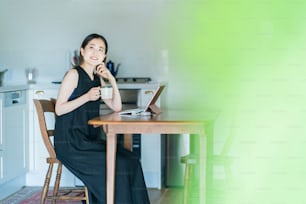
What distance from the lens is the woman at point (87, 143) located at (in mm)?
1678

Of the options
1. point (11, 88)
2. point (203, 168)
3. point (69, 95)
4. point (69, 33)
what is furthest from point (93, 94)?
point (69, 33)

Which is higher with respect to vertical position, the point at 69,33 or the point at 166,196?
the point at 69,33

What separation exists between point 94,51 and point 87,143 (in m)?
0.35

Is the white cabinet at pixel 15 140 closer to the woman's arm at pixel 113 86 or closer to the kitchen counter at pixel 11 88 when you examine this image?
the kitchen counter at pixel 11 88

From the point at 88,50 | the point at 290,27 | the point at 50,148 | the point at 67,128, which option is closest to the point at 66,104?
the point at 67,128

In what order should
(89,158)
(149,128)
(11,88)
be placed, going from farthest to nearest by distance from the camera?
(11,88)
(89,158)
(149,128)

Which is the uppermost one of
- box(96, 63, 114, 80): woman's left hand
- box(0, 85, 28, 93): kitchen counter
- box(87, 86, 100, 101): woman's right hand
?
box(96, 63, 114, 80): woman's left hand

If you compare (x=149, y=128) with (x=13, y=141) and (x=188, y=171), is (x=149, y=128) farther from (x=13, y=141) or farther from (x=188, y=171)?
(x=13, y=141)

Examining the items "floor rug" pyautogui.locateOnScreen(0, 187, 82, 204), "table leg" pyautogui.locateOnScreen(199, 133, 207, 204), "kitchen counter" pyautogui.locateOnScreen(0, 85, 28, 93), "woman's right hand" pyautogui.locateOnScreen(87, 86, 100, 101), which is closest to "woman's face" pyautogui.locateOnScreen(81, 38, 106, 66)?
"woman's right hand" pyautogui.locateOnScreen(87, 86, 100, 101)

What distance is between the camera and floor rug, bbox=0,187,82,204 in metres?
2.27

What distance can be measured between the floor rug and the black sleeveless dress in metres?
0.63

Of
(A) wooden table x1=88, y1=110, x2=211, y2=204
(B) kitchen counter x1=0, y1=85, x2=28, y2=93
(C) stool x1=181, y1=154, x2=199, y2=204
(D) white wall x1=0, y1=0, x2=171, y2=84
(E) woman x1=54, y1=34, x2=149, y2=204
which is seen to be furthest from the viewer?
(D) white wall x1=0, y1=0, x2=171, y2=84

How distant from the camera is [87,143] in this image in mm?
1699

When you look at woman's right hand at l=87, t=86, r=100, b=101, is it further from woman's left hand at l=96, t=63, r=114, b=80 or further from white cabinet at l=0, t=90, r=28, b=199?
white cabinet at l=0, t=90, r=28, b=199
